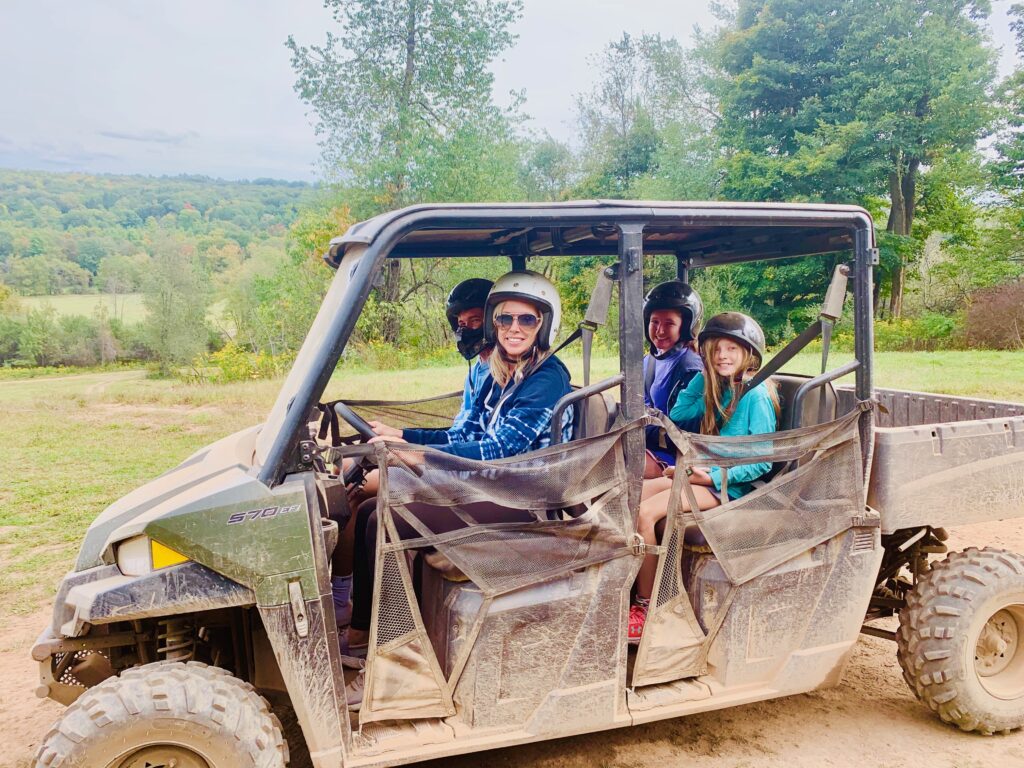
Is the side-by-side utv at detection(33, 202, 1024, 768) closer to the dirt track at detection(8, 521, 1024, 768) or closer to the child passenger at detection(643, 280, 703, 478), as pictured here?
the dirt track at detection(8, 521, 1024, 768)

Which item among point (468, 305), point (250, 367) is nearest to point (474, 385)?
point (468, 305)

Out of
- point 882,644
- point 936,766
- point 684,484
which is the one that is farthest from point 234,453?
point 882,644

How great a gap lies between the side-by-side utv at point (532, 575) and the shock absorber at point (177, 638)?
0.5 inches

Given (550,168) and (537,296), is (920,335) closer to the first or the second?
(537,296)

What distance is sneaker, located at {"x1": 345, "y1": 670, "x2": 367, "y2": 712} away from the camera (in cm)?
295

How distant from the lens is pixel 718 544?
3.29 m

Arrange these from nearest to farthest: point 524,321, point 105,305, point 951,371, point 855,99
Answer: point 524,321 → point 951,371 → point 855,99 → point 105,305

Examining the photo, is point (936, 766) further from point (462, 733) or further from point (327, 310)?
point (327, 310)

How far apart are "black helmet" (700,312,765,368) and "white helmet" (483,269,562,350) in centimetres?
89

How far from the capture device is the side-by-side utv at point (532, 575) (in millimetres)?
2676

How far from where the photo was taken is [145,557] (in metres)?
2.67

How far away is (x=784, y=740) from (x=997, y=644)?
116cm

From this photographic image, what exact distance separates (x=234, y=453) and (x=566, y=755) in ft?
6.43

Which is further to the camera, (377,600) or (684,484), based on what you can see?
(684,484)
